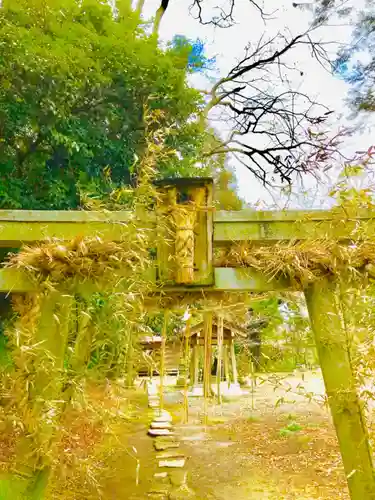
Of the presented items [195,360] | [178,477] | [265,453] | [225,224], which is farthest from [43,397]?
[195,360]

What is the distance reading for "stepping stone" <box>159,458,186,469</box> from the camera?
4.38 meters

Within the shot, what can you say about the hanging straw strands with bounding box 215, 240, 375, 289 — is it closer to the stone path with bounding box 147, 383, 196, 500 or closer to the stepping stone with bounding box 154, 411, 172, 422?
the stone path with bounding box 147, 383, 196, 500

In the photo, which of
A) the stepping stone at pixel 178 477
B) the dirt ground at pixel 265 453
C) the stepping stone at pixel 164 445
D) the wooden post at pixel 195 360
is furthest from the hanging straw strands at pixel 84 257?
the wooden post at pixel 195 360

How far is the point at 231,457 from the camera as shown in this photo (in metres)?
4.74

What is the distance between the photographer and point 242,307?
283 centimetres

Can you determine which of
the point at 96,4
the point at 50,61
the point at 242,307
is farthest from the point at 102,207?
the point at 96,4

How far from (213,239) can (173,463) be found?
121 inches

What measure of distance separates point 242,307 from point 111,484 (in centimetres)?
215

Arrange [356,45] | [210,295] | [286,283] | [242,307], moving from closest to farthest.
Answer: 1. [286,283]
2. [210,295]
3. [242,307]
4. [356,45]

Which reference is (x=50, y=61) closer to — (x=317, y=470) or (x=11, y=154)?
(x=11, y=154)

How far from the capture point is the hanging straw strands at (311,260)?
2.01 meters

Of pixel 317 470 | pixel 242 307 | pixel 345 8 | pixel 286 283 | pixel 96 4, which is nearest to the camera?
pixel 286 283

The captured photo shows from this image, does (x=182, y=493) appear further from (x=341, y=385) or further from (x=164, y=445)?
(x=341, y=385)

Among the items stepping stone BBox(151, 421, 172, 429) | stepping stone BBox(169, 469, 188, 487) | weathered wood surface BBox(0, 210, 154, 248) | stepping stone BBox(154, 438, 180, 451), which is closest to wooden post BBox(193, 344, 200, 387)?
stepping stone BBox(151, 421, 172, 429)
